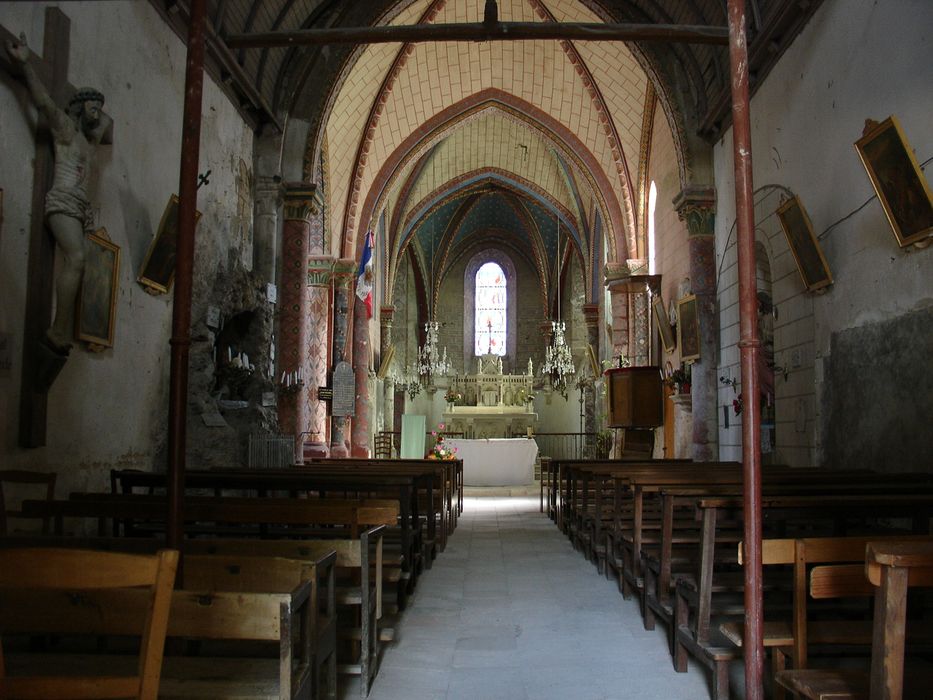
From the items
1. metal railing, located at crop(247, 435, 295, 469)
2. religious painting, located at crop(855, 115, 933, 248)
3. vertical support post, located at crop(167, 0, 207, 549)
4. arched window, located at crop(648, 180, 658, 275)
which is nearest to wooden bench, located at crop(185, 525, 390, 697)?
vertical support post, located at crop(167, 0, 207, 549)

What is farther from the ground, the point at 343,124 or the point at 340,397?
the point at 343,124

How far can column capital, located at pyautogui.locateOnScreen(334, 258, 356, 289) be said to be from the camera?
16438 mm

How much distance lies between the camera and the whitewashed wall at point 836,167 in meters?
6.14

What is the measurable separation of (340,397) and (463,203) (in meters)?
12.0

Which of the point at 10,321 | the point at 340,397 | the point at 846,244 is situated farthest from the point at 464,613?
the point at 340,397

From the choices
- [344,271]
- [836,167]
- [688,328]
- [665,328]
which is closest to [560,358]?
[344,271]

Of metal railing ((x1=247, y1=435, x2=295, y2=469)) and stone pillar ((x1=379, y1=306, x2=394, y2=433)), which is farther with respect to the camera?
stone pillar ((x1=379, y1=306, x2=394, y2=433))

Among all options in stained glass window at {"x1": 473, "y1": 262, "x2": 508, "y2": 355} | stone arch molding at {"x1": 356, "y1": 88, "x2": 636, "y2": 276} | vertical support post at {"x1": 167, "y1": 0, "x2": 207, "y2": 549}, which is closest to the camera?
vertical support post at {"x1": 167, "y1": 0, "x2": 207, "y2": 549}

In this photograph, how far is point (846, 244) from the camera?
287 inches

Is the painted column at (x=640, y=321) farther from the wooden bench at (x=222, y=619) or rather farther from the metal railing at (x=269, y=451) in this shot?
the wooden bench at (x=222, y=619)

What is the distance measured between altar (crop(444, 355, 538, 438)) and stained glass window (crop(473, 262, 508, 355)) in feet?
14.9

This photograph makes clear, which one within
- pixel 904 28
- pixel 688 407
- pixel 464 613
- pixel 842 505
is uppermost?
pixel 904 28

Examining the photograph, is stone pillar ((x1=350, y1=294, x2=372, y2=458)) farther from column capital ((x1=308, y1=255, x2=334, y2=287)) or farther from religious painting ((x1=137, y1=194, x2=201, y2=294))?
religious painting ((x1=137, y1=194, x2=201, y2=294))

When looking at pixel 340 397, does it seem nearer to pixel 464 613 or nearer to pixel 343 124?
pixel 343 124
